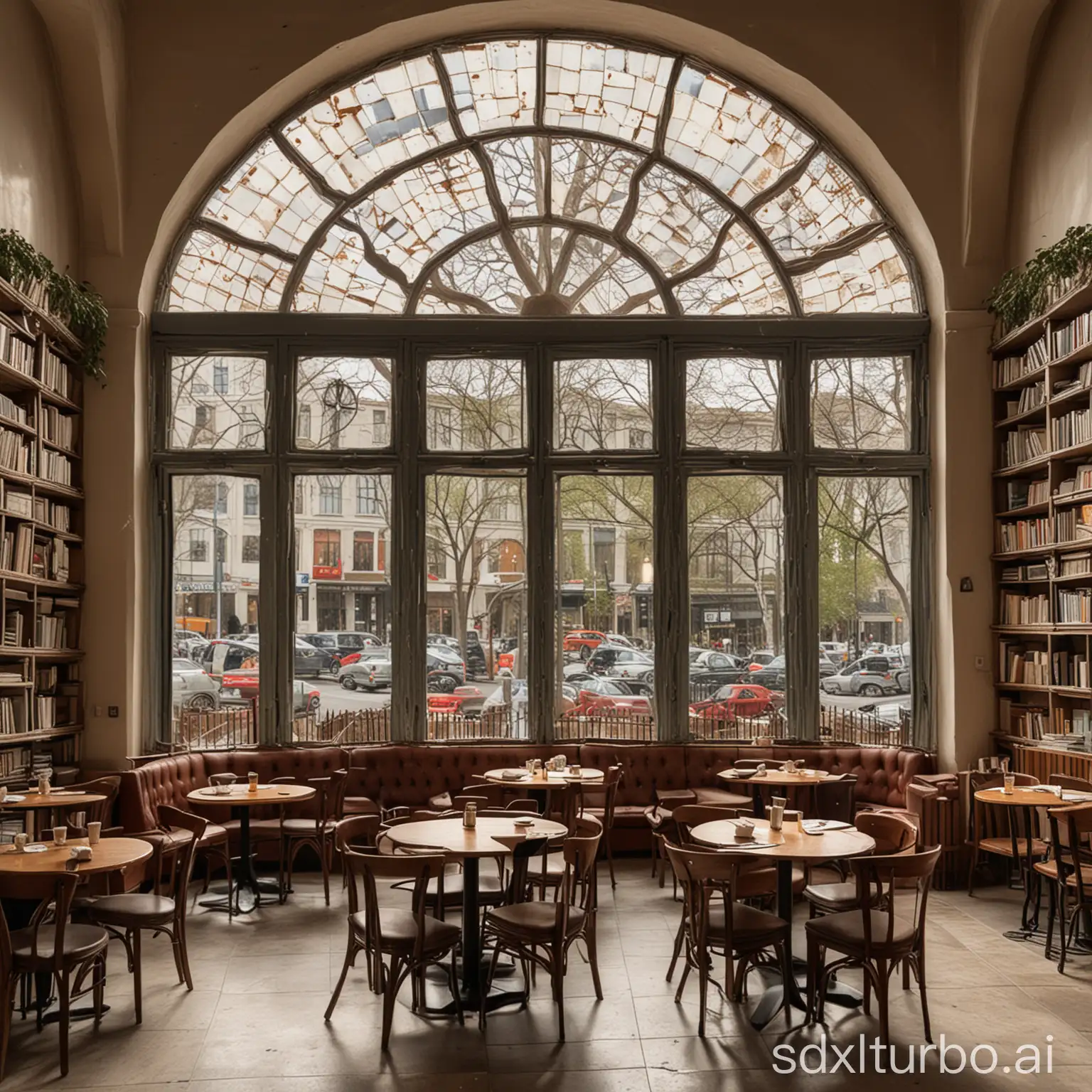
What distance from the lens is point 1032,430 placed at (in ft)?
28.6

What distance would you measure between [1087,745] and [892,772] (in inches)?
75.7

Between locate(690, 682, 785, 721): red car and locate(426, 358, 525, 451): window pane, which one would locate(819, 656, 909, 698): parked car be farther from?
locate(426, 358, 525, 451): window pane

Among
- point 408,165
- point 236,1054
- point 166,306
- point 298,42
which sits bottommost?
point 236,1054

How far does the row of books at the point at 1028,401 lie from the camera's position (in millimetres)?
8432

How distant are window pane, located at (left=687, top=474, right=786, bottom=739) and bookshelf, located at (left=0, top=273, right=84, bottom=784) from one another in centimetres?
510

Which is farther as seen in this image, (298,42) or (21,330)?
(298,42)

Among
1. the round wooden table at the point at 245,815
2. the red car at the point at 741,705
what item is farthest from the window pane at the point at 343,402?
the red car at the point at 741,705

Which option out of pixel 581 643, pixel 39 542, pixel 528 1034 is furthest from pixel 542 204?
pixel 528 1034

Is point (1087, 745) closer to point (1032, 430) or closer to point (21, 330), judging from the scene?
point (1032, 430)

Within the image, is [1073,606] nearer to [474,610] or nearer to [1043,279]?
[1043,279]

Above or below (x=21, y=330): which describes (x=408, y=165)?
above

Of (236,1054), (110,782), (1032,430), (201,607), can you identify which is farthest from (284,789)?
(1032,430)

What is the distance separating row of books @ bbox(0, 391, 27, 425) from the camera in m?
7.11

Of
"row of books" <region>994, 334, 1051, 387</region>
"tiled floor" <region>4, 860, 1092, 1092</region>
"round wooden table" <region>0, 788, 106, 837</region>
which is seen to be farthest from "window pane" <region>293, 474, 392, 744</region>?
"row of books" <region>994, 334, 1051, 387</region>
